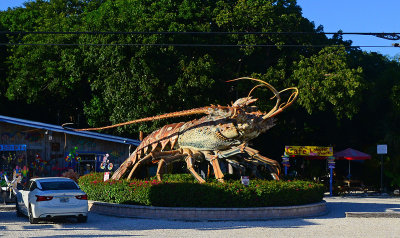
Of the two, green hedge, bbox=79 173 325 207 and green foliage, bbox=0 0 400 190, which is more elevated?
green foliage, bbox=0 0 400 190

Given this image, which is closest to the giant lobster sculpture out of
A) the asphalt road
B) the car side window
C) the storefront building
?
the asphalt road

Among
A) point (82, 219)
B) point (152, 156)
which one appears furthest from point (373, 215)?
point (82, 219)

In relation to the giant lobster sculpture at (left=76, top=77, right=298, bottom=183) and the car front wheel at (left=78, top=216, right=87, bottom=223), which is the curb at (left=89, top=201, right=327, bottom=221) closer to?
the giant lobster sculpture at (left=76, top=77, right=298, bottom=183)

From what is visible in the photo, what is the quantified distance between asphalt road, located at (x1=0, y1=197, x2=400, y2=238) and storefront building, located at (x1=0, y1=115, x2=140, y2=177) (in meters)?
8.88

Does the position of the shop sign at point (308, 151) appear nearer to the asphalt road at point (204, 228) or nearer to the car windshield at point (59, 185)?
the asphalt road at point (204, 228)

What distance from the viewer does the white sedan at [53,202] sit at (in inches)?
668

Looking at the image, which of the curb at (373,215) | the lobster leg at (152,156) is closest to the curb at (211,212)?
the curb at (373,215)

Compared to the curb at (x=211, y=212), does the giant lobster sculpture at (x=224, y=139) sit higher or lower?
higher

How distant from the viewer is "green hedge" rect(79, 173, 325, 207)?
1897 centimetres

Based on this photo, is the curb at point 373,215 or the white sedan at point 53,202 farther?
the curb at point 373,215

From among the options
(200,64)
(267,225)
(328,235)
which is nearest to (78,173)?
(200,64)

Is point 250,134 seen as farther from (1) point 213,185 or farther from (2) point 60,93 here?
(2) point 60,93

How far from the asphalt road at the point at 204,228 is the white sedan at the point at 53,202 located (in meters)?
0.34

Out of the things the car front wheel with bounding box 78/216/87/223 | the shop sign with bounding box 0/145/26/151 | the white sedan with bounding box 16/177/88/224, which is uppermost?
the shop sign with bounding box 0/145/26/151
